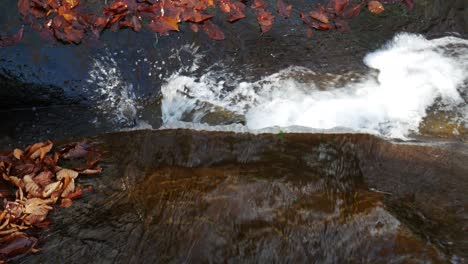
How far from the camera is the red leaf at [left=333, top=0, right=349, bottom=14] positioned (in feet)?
20.7

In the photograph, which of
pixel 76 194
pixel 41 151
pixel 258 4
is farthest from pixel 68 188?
pixel 258 4

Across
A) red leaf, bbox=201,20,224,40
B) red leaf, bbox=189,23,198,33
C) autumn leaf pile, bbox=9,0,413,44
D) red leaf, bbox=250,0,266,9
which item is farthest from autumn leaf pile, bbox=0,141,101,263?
red leaf, bbox=250,0,266,9

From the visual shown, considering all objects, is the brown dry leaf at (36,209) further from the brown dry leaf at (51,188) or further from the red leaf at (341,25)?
the red leaf at (341,25)

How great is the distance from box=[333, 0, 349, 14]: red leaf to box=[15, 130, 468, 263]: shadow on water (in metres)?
2.72

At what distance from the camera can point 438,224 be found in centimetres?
331

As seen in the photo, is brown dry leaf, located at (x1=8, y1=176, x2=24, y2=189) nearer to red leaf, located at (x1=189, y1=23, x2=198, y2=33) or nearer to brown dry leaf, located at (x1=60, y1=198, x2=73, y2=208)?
brown dry leaf, located at (x1=60, y1=198, x2=73, y2=208)

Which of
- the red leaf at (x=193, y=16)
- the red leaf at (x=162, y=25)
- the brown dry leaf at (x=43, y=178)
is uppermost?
the red leaf at (x=193, y=16)

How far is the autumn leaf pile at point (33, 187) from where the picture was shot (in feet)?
11.1

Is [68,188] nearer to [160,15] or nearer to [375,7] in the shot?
[160,15]

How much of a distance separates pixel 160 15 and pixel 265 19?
1.43 metres

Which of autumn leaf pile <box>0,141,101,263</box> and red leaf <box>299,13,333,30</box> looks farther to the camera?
red leaf <box>299,13,333,30</box>

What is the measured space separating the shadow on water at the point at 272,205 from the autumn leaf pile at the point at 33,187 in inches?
5.3

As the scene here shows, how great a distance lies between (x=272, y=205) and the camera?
347 centimetres

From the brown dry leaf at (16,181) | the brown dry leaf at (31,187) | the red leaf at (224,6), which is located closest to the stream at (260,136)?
the red leaf at (224,6)
